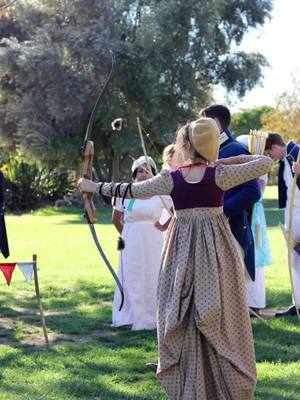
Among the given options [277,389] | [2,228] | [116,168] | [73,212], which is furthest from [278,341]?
[73,212]

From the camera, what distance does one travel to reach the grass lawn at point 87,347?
5.01 m

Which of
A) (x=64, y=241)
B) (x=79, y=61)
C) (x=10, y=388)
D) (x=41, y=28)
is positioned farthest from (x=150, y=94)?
(x=10, y=388)

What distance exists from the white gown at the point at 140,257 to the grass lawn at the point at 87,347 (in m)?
0.32

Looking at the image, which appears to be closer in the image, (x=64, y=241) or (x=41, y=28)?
(x=64, y=241)

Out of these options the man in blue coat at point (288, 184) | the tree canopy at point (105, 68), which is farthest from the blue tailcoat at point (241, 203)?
the tree canopy at point (105, 68)

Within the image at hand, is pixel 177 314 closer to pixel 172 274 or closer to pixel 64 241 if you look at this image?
pixel 172 274

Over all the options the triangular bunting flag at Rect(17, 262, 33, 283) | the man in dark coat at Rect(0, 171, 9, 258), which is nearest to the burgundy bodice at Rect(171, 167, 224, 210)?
the triangular bunting flag at Rect(17, 262, 33, 283)

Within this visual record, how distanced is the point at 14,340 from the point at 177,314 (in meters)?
3.04

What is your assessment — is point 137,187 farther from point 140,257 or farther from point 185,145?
point 140,257

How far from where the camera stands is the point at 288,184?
7492mm

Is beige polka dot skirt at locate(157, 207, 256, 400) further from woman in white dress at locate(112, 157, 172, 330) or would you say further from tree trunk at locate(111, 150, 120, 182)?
tree trunk at locate(111, 150, 120, 182)

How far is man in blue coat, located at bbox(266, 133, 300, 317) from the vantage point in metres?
7.21

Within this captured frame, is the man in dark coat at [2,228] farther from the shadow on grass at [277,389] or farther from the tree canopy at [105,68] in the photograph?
the tree canopy at [105,68]

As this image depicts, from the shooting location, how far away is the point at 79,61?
27.7 metres
